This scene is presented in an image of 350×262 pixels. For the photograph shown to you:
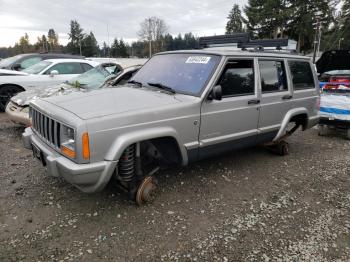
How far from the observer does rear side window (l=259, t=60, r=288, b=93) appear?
4.42 metres

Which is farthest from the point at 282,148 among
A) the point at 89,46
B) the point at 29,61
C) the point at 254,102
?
the point at 89,46

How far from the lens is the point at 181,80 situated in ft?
12.6

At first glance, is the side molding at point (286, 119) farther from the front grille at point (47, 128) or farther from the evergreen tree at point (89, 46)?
the evergreen tree at point (89, 46)

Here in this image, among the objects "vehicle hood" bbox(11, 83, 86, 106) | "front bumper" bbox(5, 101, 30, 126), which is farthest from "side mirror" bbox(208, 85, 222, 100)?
"front bumper" bbox(5, 101, 30, 126)

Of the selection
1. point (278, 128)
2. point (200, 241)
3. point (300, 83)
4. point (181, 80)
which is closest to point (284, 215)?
point (200, 241)

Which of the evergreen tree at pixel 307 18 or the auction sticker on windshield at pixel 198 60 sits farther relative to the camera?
the evergreen tree at pixel 307 18

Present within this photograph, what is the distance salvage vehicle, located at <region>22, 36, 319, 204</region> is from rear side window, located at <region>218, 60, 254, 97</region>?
1 cm

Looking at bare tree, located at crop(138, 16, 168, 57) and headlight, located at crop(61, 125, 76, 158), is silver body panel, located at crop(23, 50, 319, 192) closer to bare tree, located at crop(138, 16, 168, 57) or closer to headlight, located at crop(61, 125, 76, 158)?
headlight, located at crop(61, 125, 76, 158)

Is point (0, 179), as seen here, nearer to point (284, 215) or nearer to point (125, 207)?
point (125, 207)

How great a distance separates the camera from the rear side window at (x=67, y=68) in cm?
875

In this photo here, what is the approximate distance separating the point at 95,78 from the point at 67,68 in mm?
2392

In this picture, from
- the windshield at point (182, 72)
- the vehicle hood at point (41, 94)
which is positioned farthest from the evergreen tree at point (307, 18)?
the windshield at point (182, 72)

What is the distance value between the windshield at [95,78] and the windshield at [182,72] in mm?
2679

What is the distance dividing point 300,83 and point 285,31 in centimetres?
3735
